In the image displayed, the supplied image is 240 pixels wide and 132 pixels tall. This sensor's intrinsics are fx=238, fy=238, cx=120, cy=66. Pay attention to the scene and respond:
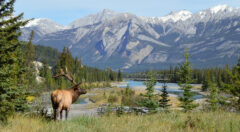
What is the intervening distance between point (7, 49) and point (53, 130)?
7.95m

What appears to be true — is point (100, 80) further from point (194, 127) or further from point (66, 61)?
point (194, 127)

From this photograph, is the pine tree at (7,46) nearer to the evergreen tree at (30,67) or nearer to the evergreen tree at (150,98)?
the evergreen tree at (30,67)

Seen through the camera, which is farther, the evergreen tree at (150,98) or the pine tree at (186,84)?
the pine tree at (186,84)

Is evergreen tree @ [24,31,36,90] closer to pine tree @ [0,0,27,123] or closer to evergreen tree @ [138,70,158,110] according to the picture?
pine tree @ [0,0,27,123]

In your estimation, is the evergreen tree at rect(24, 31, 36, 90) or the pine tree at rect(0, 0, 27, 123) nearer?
the pine tree at rect(0, 0, 27, 123)

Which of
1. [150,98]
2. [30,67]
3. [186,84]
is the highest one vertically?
[30,67]

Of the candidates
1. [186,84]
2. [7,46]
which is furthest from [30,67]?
[7,46]

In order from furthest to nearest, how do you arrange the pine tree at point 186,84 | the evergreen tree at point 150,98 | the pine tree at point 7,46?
the pine tree at point 186,84 < the evergreen tree at point 150,98 < the pine tree at point 7,46

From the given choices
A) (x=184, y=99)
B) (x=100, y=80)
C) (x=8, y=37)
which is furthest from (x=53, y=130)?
(x=100, y=80)

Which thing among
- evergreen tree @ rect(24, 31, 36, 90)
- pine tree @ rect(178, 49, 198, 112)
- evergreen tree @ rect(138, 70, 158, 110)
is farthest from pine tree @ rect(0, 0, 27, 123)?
pine tree @ rect(178, 49, 198, 112)

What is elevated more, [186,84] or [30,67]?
[30,67]

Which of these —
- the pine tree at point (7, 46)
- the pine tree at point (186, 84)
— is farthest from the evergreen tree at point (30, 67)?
the pine tree at point (186, 84)

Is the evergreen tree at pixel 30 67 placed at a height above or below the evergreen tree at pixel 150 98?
above

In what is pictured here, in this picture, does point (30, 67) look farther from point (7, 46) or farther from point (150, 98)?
point (7, 46)
